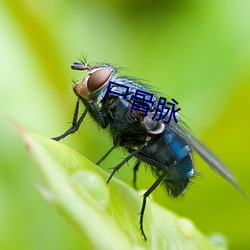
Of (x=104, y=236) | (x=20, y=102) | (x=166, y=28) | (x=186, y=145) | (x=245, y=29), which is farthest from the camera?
(x=166, y=28)

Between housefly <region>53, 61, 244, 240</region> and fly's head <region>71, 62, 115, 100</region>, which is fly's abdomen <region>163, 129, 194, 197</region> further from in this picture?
fly's head <region>71, 62, 115, 100</region>

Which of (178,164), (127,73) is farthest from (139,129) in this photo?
(127,73)

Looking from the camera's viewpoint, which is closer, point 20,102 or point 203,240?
point 203,240

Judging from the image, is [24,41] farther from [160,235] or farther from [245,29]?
[160,235]

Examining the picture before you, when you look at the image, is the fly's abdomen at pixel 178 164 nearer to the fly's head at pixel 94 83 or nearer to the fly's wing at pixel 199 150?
the fly's wing at pixel 199 150

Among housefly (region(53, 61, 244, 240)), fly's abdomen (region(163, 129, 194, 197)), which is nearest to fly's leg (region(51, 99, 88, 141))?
housefly (region(53, 61, 244, 240))

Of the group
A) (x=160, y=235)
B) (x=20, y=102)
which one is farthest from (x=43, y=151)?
(x=20, y=102)

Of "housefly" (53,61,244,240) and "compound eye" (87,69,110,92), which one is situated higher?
"compound eye" (87,69,110,92)
